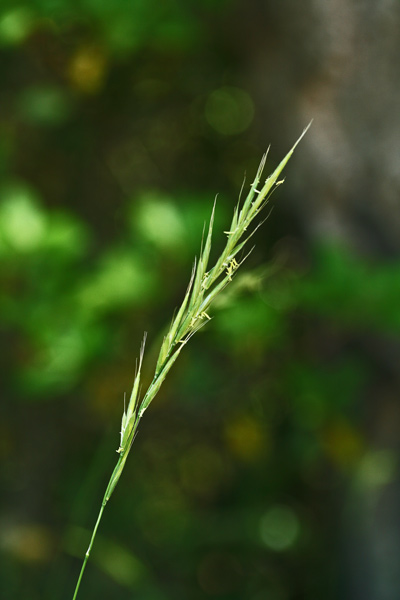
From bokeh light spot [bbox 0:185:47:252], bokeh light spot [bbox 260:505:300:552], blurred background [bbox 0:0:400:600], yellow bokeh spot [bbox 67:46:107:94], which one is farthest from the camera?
bokeh light spot [bbox 260:505:300:552]

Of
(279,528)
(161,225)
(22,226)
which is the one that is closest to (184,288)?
(161,225)

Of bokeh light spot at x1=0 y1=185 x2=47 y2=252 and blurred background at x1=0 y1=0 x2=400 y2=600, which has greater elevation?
bokeh light spot at x1=0 y1=185 x2=47 y2=252

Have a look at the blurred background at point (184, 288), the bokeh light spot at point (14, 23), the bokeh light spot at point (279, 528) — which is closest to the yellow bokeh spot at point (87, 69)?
the blurred background at point (184, 288)

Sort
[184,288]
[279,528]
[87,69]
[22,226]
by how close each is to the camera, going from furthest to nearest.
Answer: [279,528], [184,288], [87,69], [22,226]

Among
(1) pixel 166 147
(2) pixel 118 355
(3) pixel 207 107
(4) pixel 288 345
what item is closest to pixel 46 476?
(2) pixel 118 355

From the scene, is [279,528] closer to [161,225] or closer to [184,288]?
[184,288]

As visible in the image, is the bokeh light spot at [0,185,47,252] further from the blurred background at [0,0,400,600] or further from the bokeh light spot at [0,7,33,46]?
the bokeh light spot at [0,7,33,46]

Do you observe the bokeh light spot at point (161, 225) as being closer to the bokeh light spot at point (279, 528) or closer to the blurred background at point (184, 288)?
the blurred background at point (184, 288)

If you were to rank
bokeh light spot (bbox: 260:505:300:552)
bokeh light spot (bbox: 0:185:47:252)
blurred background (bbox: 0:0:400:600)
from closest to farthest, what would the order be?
bokeh light spot (bbox: 0:185:47:252) < blurred background (bbox: 0:0:400:600) < bokeh light spot (bbox: 260:505:300:552)

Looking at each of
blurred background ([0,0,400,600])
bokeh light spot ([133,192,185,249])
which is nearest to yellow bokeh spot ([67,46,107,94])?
blurred background ([0,0,400,600])
